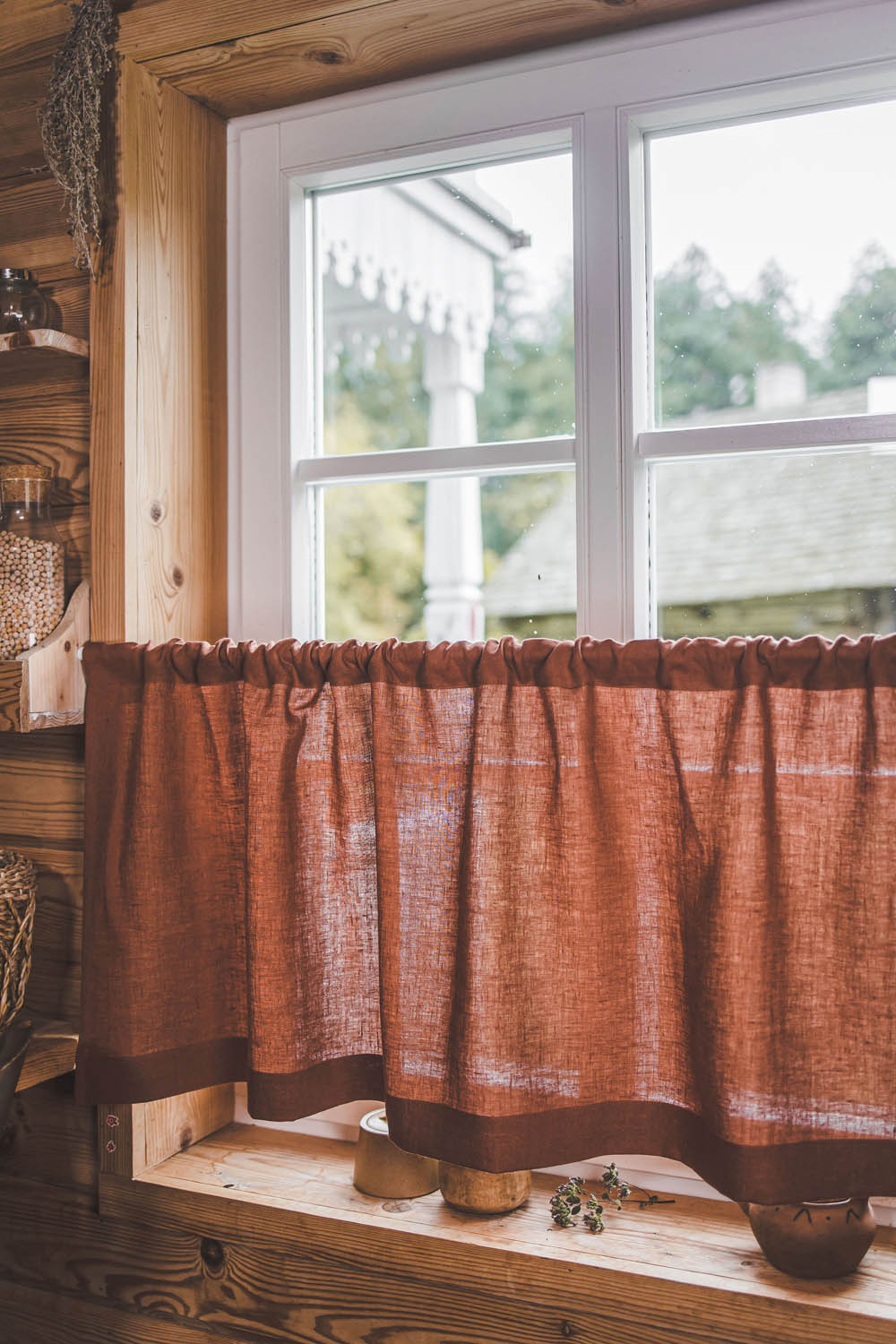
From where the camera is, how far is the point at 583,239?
126 centimetres

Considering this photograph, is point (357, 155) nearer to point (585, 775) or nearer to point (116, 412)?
point (116, 412)

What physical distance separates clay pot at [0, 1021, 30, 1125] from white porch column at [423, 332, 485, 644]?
71 cm

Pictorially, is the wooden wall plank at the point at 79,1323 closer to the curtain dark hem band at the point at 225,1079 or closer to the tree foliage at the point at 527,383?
the curtain dark hem band at the point at 225,1079

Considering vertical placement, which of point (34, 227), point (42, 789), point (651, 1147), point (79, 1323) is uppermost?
point (34, 227)

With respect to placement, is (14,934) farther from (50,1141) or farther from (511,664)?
(511,664)

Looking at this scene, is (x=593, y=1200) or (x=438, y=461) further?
(x=438, y=461)

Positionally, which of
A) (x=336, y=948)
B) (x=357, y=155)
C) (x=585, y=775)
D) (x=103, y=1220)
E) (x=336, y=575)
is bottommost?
(x=103, y=1220)

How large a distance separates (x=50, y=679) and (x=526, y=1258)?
0.88 m

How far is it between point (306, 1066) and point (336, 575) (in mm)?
655

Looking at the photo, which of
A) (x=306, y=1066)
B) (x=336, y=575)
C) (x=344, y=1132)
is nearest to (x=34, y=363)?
(x=336, y=575)

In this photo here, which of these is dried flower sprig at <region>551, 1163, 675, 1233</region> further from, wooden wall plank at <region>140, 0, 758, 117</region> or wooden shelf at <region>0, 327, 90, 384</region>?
wooden wall plank at <region>140, 0, 758, 117</region>

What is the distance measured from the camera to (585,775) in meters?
1.10

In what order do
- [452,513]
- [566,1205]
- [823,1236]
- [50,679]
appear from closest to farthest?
[823,1236], [566,1205], [50,679], [452,513]

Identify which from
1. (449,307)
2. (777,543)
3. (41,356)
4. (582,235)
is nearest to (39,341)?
(41,356)
